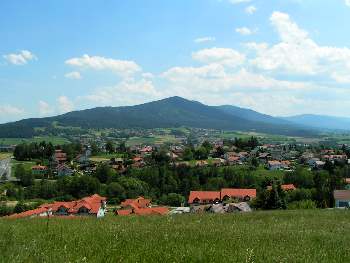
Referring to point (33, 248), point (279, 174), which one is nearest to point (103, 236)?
point (33, 248)

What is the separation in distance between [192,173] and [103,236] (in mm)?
104284

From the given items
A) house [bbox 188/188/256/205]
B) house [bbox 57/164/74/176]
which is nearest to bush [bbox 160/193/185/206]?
house [bbox 188/188/256/205]

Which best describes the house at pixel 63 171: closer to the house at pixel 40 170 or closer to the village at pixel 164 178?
the village at pixel 164 178

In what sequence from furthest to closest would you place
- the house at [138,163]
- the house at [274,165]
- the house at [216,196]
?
1. the house at [138,163]
2. the house at [274,165]
3. the house at [216,196]

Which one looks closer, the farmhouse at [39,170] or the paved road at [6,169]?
the paved road at [6,169]

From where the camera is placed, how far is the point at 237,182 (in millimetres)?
105562

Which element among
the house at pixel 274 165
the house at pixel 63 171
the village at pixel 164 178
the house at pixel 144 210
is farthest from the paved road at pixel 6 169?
the house at pixel 274 165

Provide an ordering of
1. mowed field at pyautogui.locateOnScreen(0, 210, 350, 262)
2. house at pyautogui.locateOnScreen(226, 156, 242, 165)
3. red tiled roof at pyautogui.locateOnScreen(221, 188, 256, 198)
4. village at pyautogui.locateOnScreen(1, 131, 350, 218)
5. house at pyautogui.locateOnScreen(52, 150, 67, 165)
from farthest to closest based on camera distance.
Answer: house at pyautogui.locateOnScreen(52, 150, 67, 165) → house at pyautogui.locateOnScreen(226, 156, 242, 165) → red tiled roof at pyautogui.locateOnScreen(221, 188, 256, 198) → village at pyautogui.locateOnScreen(1, 131, 350, 218) → mowed field at pyautogui.locateOnScreen(0, 210, 350, 262)

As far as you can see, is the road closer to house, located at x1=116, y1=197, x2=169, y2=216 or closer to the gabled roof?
house, located at x1=116, y1=197, x2=169, y2=216

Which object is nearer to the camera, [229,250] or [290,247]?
[229,250]

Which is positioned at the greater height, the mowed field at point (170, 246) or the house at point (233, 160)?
the mowed field at point (170, 246)

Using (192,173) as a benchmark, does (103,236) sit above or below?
above

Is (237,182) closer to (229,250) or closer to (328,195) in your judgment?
(328,195)

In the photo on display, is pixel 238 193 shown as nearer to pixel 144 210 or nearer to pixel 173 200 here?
pixel 173 200
